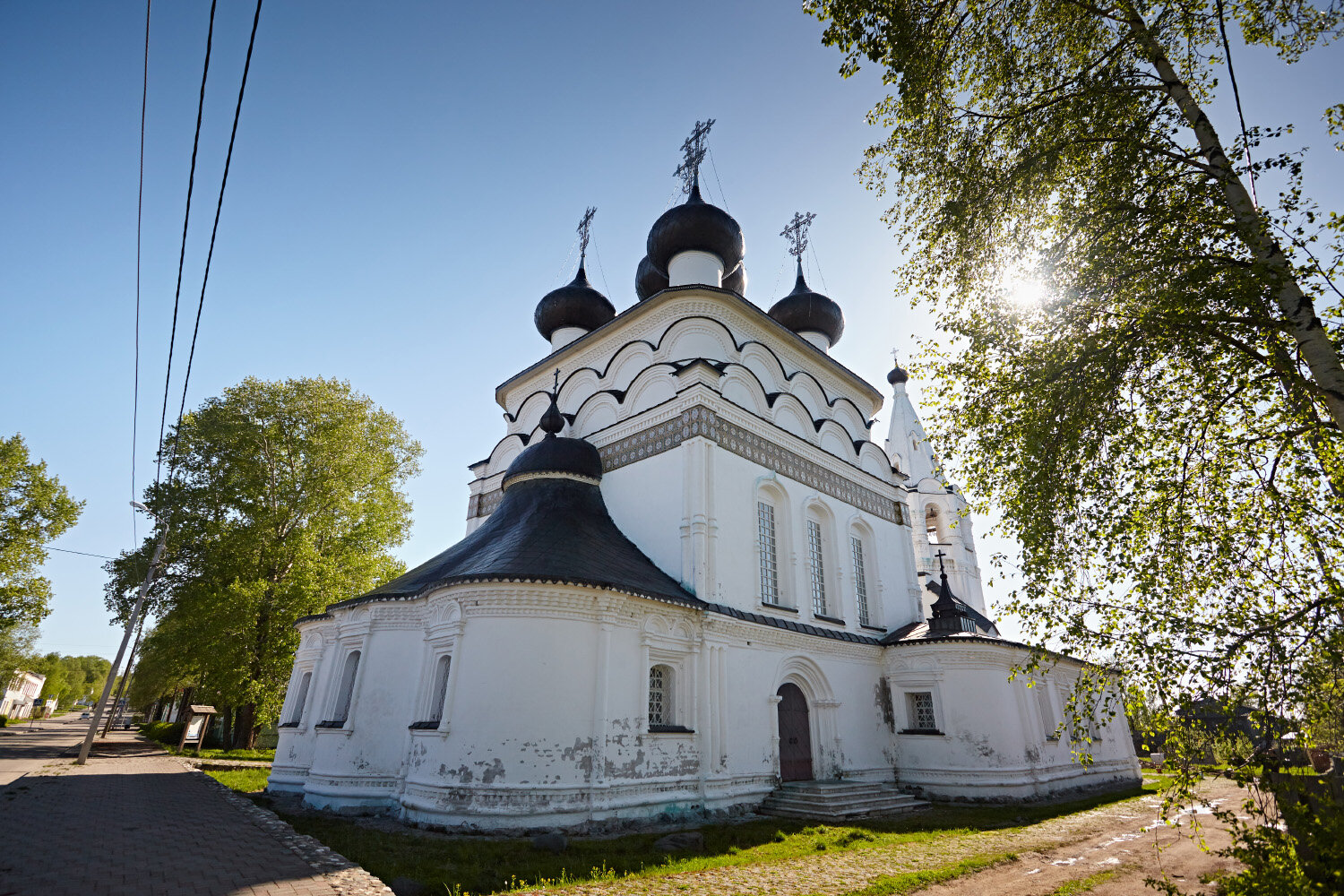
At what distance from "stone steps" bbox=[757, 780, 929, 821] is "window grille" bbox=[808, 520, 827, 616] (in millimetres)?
3518

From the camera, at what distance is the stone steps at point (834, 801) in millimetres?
10867

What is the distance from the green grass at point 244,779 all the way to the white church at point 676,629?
135cm

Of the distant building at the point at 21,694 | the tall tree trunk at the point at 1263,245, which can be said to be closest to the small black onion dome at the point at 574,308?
the tall tree trunk at the point at 1263,245

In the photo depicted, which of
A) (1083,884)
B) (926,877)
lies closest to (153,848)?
(926,877)

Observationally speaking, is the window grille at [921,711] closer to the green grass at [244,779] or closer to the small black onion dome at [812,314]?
the small black onion dome at [812,314]

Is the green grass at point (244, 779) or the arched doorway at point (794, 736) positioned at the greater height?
the arched doorway at point (794, 736)

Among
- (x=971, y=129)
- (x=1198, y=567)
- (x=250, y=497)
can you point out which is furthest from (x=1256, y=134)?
(x=250, y=497)

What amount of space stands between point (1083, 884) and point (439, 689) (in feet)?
28.3

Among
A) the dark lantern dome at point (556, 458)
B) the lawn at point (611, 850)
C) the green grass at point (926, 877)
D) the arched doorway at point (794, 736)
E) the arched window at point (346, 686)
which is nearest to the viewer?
the green grass at point (926, 877)

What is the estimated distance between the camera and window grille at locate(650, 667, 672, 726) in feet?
35.2

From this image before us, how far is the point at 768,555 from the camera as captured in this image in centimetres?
1400

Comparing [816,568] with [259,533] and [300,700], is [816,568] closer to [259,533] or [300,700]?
[300,700]

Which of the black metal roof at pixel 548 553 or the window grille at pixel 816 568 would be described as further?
the window grille at pixel 816 568

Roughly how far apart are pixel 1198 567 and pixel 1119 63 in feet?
14.6
